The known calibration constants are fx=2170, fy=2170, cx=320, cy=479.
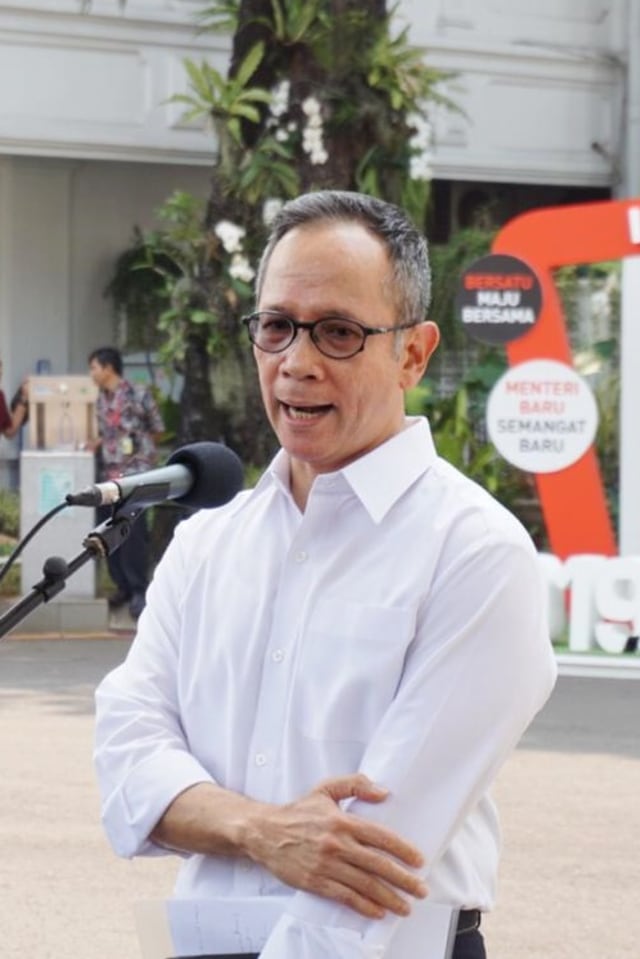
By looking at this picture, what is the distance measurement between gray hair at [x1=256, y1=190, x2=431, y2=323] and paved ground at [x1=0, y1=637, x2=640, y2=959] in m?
4.16

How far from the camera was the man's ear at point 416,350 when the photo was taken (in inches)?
112

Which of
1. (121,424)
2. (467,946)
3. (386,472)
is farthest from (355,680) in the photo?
(121,424)

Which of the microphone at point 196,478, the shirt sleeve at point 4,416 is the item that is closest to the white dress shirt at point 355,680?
the microphone at point 196,478

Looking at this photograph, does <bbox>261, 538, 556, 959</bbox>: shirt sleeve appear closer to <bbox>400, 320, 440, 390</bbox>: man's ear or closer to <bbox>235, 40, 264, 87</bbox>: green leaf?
<bbox>400, 320, 440, 390</bbox>: man's ear

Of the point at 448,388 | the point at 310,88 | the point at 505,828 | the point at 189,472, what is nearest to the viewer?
the point at 189,472

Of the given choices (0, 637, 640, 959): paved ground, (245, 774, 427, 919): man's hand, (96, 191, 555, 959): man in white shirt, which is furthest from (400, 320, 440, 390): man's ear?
(0, 637, 640, 959): paved ground

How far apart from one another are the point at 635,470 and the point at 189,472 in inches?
433

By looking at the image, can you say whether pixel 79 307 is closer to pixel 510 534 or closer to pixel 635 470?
pixel 635 470

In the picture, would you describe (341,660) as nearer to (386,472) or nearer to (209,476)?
(386,472)

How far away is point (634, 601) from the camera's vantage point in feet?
44.3

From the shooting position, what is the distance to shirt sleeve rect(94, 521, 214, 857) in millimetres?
2758

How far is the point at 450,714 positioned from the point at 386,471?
0.34 meters

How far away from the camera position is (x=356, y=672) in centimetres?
266

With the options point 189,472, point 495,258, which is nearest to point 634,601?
point 495,258
